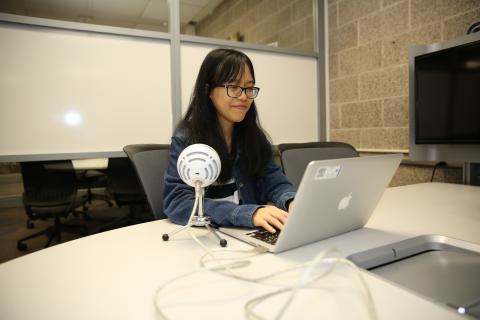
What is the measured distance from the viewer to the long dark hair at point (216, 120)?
115 cm

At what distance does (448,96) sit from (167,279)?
1516mm

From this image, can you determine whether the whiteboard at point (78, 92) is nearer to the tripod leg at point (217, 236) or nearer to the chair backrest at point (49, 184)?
the chair backrest at point (49, 184)

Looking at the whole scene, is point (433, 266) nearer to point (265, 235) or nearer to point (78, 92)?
point (265, 235)

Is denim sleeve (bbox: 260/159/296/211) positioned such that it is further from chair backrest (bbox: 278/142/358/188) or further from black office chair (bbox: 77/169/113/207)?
black office chair (bbox: 77/169/113/207)

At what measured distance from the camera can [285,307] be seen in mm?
440

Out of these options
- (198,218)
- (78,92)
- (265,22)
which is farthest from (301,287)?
(265,22)

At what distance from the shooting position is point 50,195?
2.28m

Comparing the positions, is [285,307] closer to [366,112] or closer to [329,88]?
[366,112]

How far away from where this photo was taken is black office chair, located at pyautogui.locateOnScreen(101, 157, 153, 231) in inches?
98.7

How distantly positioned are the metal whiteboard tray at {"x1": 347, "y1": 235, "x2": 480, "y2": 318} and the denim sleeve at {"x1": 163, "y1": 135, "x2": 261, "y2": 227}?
0.97ft

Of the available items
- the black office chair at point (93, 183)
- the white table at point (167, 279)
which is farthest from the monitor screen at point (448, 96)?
the black office chair at point (93, 183)

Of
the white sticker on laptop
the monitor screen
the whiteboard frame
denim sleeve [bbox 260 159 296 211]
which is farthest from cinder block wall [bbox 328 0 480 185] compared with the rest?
the white sticker on laptop


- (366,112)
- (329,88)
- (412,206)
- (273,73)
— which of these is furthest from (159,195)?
(329,88)

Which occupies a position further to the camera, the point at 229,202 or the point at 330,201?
the point at 229,202
